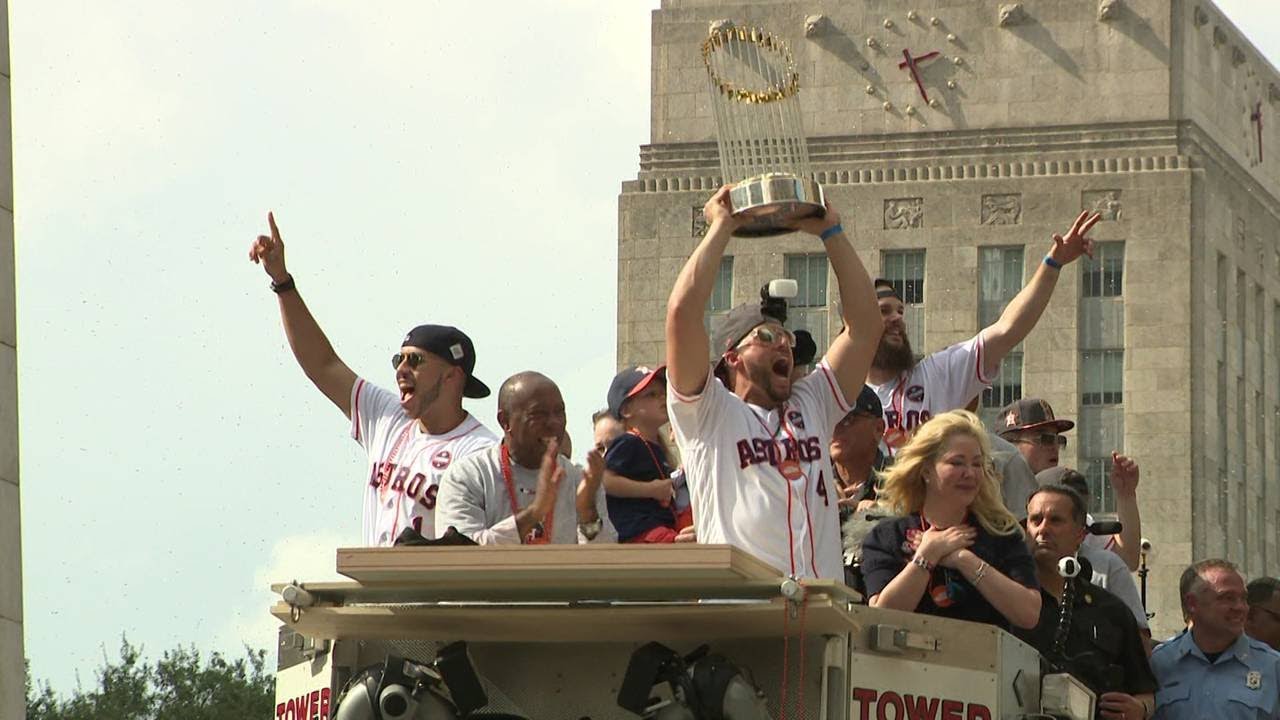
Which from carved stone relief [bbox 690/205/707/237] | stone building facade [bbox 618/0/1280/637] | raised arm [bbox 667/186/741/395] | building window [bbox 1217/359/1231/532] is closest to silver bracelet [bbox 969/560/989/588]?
raised arm [bbox 667/186/741/395]

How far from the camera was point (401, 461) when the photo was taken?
12492 mm

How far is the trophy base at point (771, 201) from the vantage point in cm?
1142

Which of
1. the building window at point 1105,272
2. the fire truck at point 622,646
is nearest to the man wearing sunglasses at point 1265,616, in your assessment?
the fire truck at point 622,646

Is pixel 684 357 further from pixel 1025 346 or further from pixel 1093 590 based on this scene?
Answer: pixel 1025 346

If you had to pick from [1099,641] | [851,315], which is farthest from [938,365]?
[1099,641]

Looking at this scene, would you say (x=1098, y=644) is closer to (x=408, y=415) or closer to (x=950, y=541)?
(x=950, y=541)

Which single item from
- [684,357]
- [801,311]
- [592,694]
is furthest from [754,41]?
[801,311]

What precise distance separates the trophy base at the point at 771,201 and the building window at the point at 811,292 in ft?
223

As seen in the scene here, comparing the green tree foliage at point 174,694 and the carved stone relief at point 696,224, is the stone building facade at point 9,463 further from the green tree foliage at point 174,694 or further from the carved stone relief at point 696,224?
the carved stone relief at point 696,224

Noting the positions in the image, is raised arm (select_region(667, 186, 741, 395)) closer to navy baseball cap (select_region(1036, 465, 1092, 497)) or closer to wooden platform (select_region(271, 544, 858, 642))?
wooden platform (select_region(271, 544, 858, 642))

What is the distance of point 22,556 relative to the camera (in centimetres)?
1437

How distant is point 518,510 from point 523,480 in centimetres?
15

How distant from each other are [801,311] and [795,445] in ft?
226

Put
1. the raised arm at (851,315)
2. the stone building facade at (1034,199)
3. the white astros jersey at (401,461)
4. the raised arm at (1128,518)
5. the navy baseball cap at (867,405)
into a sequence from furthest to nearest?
the stone building facade at (1034,199)
the raised arm at (1128,518)
the navy baseball cap at (867,405)
the white astros jersey at (401,461)
the raised arm at (851,315)
